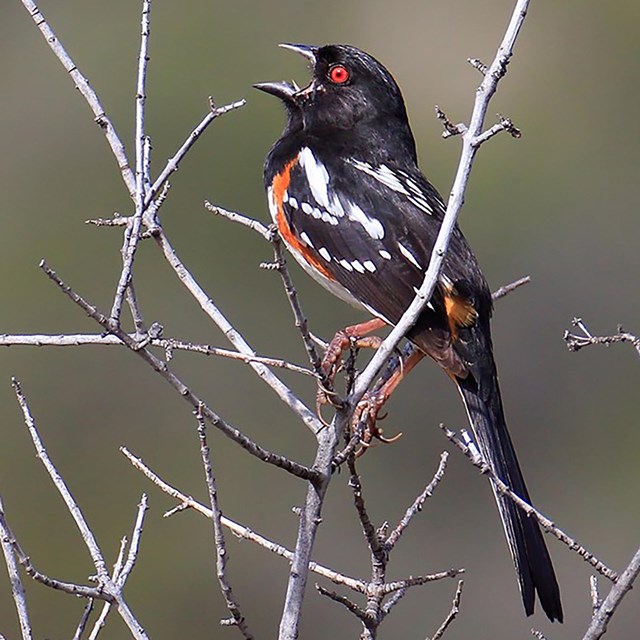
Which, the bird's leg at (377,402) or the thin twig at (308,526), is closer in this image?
the thin twig at (308,526)

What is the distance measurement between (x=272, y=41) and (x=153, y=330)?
323 inches

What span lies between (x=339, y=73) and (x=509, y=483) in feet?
3.80

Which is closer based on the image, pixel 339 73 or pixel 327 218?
pixel 327 218

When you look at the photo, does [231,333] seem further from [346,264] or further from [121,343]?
[346,264]

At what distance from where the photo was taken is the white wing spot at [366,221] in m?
2.96

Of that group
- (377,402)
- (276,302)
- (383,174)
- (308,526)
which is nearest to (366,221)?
(383,174)

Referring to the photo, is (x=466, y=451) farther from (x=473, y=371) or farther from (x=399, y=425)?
(x=399, y=425)

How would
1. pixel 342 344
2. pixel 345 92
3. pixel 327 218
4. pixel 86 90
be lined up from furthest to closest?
pixel 345 92 < pixel 327 218 < pixel 342 344 < pixel 86 90

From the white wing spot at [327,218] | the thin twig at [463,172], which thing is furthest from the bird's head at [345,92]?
the thin twig at [463,172]

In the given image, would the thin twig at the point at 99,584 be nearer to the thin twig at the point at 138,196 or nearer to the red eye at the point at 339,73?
the thin twig at the point at 138,196

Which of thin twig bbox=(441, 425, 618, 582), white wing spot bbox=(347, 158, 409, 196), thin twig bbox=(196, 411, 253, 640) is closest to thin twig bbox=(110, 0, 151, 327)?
thin twig bbox=(196, 411, 253, 640)

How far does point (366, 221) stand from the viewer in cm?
299

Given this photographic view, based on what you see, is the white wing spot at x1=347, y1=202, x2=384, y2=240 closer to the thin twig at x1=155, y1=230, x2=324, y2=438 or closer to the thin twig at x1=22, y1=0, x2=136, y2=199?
the thin twig at x1=155, y1=230, x2=324, y2=438

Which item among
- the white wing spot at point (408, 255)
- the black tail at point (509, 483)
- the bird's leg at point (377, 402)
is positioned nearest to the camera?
the black tail at point (509, 483)
